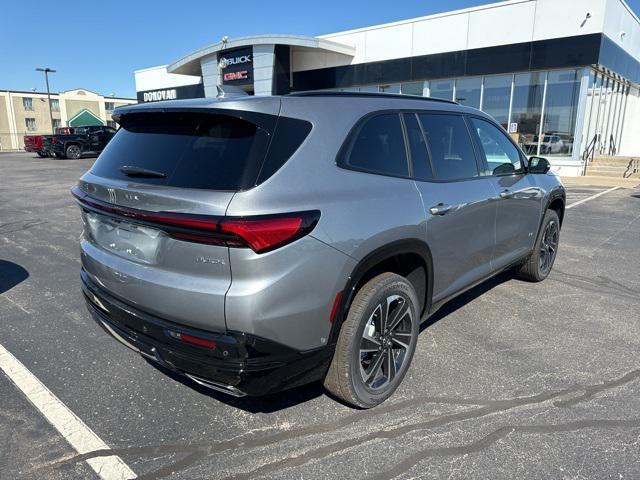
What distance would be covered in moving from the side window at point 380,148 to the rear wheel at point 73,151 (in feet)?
85.8

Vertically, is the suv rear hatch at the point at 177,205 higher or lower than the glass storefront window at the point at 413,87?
lower

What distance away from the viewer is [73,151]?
25203 millimetres

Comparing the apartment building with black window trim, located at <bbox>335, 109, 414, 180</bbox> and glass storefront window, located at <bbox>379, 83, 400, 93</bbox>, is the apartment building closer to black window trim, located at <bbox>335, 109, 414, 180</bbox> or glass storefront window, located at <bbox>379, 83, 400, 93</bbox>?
glass storefront window, located at <bbox>379, 83, 400, 93</bbox>

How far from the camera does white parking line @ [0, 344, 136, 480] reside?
2361 mm

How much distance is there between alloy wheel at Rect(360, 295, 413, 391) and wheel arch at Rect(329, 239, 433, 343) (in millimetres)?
210

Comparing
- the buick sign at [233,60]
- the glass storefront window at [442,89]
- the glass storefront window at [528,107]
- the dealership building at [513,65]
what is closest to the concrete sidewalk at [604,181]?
the dealership building at [513,65]

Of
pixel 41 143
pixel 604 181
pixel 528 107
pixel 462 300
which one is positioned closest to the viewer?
pixel 462 300

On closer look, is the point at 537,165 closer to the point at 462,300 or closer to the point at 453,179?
the point at 462,300

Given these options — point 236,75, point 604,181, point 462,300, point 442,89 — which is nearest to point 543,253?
point 462,300

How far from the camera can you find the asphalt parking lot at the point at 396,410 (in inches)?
95.0

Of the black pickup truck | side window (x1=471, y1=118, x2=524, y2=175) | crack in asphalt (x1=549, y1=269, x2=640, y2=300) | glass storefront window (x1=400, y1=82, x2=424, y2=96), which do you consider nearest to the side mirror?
side window (x1=471, y1=118, x2=524, y2=175)

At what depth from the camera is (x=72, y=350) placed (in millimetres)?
3586

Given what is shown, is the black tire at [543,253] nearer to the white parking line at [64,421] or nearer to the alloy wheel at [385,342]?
the alloy wheel at [385,342]

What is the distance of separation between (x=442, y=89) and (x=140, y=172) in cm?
2002
